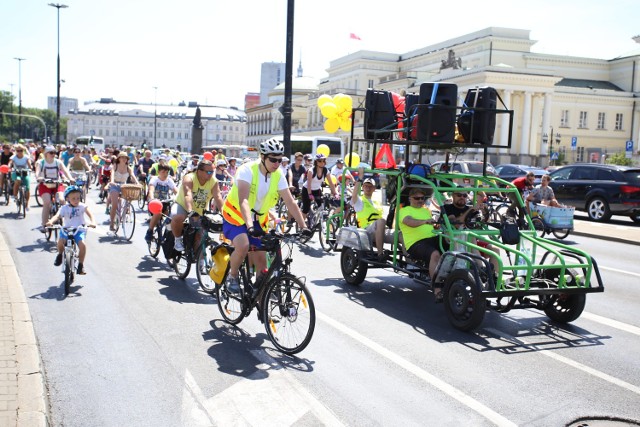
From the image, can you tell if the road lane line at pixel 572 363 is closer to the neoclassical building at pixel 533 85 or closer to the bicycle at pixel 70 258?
the bicycle at pixel 70 258

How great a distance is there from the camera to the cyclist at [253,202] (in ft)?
22.7

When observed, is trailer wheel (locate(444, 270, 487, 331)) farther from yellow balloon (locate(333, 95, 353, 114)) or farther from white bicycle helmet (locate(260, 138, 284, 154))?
yellow balloon (locate(333, 95, 353, 114))

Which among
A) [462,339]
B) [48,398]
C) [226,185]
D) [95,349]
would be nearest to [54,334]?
[95,349]

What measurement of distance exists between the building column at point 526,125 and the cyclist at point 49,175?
59178mm

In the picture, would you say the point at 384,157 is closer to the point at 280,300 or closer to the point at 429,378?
the point at 280,300

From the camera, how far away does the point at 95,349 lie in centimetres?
660

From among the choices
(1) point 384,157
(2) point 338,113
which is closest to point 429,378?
(1) point 384,157

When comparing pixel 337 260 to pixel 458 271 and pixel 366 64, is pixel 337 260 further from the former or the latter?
pixel 366 64

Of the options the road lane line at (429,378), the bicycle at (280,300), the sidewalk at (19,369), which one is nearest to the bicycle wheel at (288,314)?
the bicycle at (280,300)

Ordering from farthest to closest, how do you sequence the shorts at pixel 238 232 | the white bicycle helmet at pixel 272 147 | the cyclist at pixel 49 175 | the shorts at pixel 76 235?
the cyclist at pixel 49 175, the shorts at pixel 76 235, the shorts at pixel 238 232, the white bicycle helmet at pixel 272 147

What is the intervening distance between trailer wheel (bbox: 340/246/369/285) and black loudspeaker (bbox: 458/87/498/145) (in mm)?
2220

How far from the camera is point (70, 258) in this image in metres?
9.03

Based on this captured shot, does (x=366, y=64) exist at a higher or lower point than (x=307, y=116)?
higher

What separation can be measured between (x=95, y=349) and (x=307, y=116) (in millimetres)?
106041
